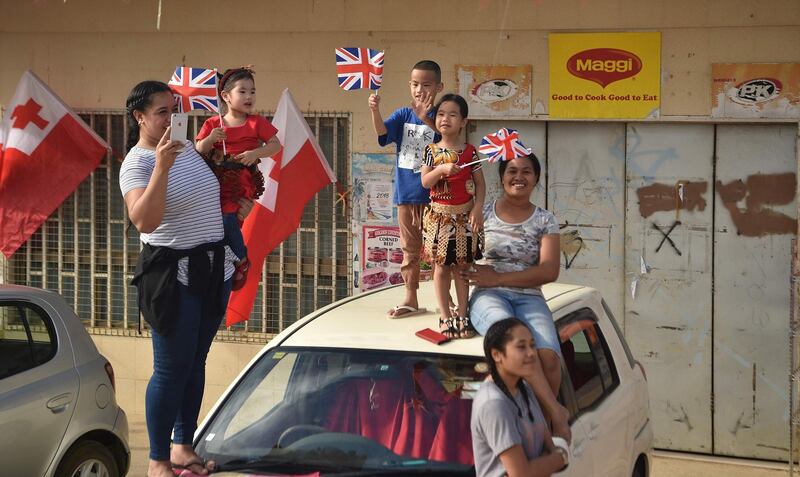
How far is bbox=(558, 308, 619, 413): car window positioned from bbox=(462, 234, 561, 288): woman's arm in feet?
0.83

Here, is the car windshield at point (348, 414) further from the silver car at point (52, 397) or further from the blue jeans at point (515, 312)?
the silver car at point (52, 397)

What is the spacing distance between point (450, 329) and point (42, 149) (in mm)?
5820

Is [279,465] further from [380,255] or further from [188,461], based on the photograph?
[380,255]

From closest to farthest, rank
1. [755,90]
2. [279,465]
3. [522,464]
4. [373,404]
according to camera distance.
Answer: [522,464]
[279,465]
[373,404]
[755,90]

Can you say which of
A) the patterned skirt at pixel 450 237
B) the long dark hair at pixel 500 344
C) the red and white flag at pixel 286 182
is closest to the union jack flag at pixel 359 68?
the patterned skirt at pixel 450 237

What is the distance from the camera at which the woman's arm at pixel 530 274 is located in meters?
4.64

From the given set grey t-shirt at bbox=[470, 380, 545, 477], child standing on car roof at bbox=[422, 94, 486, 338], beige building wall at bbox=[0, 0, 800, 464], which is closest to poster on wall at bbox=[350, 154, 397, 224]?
beige building wall at bbox=[0, 0, 800, 464]

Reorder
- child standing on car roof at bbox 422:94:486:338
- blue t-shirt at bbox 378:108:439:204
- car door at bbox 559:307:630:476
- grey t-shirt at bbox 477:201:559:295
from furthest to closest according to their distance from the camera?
1. blue t-shirt at bbox 378:108:439:204
2. child standing on car roof at bbox 422:94:486:338
3. grey t-shirt at bbox 477:201:559:295
4. car door at bbox 559:307:630:476

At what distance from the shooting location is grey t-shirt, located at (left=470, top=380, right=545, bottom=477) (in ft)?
11.7

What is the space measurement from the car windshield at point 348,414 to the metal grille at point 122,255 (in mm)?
4366

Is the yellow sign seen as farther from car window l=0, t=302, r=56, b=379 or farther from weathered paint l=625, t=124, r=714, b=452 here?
car window l=0, t=302, r=56, b=379

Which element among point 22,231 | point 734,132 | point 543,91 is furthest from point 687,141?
point 22,231

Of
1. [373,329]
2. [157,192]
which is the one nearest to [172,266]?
[157,192]

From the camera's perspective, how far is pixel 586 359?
16.2 ft
